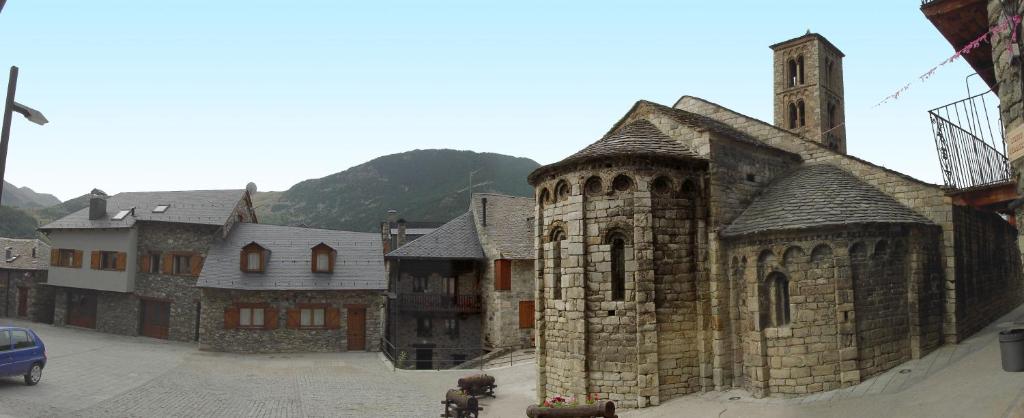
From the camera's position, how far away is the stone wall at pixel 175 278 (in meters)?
30.9

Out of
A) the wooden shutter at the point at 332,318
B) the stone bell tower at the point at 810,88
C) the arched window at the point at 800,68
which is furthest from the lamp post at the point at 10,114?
the arched window at the point at 800,68

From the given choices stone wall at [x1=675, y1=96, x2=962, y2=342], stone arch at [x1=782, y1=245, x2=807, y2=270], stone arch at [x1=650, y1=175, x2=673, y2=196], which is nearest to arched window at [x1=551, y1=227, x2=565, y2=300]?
stone arch at [x1=650, y1=175, x2=673, y2=196]

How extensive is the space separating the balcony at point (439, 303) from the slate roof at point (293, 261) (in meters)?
1.92

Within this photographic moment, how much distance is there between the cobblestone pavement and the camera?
15969mm

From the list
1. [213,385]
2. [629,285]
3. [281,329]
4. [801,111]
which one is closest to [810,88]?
[801,111]

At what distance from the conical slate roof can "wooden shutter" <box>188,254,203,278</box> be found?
2082 cm

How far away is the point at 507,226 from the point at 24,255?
29.4m

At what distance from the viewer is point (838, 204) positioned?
1540cm

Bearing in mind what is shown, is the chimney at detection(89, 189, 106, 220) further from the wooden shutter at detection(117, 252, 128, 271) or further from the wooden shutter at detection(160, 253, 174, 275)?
the wooden shutter at detection(160, 253, 174, 275)

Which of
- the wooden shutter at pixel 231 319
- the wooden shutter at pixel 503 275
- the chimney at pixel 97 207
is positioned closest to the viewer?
the wooden shutter at pixel 231 319

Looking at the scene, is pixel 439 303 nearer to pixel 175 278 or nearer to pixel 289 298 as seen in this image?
pixel 289 298

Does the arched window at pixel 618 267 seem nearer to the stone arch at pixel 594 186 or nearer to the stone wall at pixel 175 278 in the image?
the stone arch at pixel 594 186

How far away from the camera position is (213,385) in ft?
65.5

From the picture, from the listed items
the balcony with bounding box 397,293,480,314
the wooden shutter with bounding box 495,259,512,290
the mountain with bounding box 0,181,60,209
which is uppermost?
the mountain with bounding box 0,181,60,209
